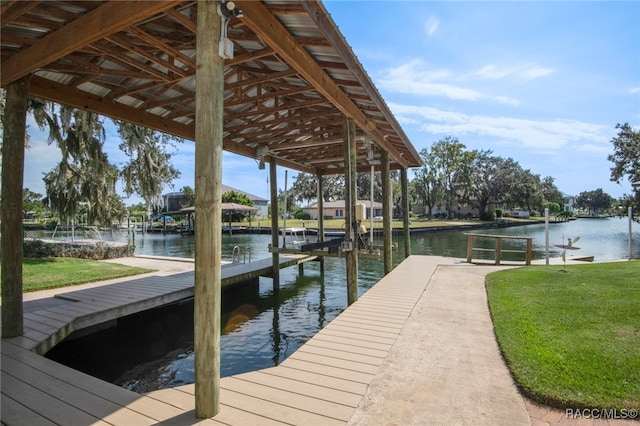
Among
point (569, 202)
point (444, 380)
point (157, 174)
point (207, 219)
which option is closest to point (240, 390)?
point (207, 219)

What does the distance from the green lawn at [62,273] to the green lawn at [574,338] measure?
7686 millimetres

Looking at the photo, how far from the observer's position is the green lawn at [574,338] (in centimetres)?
242

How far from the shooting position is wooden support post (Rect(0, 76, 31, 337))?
357cm

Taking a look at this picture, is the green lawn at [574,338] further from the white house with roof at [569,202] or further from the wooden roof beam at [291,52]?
the white house with roof at [569,202]

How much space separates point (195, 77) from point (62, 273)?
6.80m

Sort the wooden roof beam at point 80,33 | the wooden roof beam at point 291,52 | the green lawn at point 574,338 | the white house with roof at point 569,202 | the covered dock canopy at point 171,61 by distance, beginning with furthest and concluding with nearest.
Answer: the white house with roof at point 569,202 → the covered dock canopy at point 171,61 → the wooden roof beam at point 291,52 → the wooden roof beam at point 80,33 → the green lawn at point 574,338

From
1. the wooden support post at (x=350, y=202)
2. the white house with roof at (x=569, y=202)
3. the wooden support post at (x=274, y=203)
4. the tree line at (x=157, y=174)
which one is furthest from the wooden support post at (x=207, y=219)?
the white house with roof at (x=569, y=202)

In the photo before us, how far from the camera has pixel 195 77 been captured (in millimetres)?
3830

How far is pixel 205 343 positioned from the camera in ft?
7.33

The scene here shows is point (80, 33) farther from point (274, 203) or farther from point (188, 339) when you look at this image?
point (274, 203)

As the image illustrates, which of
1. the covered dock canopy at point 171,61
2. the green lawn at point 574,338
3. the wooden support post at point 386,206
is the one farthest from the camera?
the wooden support post at point 386,206

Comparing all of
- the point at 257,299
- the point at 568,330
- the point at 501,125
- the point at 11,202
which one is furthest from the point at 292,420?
the point at 501,125

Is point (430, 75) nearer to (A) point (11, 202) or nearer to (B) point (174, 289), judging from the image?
(B) point (174, 289)

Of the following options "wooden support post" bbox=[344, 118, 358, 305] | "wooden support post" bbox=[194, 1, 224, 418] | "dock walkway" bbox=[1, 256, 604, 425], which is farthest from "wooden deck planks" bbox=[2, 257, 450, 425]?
"wooden support post" bbox=[344, 118, 358, 305]
